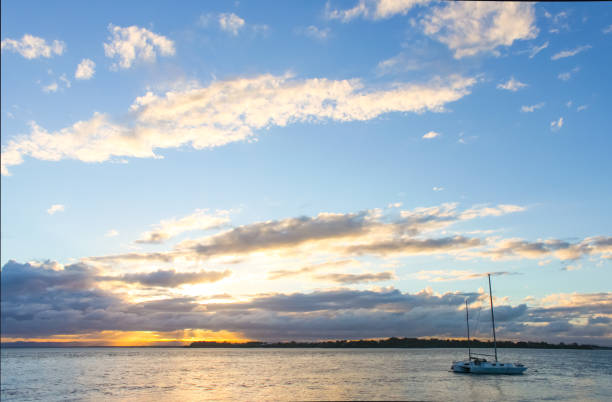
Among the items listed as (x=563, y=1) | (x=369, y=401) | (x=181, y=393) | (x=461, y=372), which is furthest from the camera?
(x=461, y=372)

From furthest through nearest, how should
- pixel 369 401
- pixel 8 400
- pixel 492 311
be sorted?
pixel 492 311
pixel 8 400
pixel 369 401

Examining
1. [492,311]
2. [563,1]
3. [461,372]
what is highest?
[563,1]

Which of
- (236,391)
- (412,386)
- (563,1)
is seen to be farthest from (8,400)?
(563,1)

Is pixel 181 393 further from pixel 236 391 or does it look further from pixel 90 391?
pixel 90 391

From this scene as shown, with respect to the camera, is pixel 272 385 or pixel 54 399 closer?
pixel 54 399

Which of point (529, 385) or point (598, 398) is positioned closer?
point (598, 398)

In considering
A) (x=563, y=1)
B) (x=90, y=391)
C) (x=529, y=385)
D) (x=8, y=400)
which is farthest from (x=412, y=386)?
(x=563, y=1)

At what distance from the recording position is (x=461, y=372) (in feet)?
387

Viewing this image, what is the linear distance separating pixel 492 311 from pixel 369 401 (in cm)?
5063

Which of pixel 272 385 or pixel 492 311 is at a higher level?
pixel 492 311

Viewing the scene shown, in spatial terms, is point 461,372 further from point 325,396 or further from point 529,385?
point 325,396

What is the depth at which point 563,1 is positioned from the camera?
683 cm

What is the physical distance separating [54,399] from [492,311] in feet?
293

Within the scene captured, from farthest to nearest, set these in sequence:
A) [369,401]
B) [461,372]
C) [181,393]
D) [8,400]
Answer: [461,372]
[181,393]
[8,400]
[369,401]
